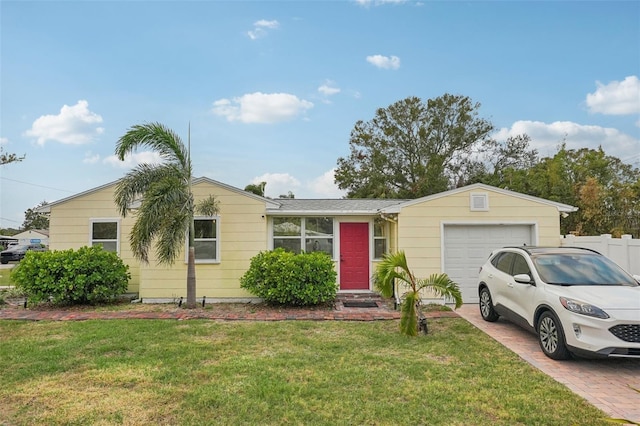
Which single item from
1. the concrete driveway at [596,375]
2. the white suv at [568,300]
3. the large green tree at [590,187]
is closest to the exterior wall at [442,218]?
the white suv at [568,300]

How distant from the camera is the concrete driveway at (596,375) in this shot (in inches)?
151

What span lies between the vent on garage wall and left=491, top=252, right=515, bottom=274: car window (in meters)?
2.07

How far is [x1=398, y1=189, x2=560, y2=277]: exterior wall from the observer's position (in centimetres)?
928

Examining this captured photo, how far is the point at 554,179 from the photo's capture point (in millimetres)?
19078

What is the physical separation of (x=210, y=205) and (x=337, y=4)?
7393 mm

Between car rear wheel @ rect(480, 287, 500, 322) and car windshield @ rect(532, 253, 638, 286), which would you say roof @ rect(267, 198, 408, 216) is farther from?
car windshield @ rect(532, 253, 638, 286)

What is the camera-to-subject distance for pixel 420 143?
31797mm

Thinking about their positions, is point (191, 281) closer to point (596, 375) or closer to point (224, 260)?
Answer: point (224, 260)

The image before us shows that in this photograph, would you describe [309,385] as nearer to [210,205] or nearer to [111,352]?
[111,352]

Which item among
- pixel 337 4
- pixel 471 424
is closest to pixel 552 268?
pixel 471 424

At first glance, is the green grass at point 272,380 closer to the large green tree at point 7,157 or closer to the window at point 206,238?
the window at point 206,238

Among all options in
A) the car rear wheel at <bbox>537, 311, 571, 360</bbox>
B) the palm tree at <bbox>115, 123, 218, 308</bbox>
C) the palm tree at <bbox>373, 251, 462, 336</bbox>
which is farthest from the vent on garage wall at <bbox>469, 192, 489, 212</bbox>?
the palm tree at <bbox>115, 123, 218, 308</bbox>

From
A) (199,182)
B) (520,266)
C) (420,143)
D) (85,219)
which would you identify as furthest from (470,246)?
(420,143)

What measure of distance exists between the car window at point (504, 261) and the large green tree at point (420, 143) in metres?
23.5
